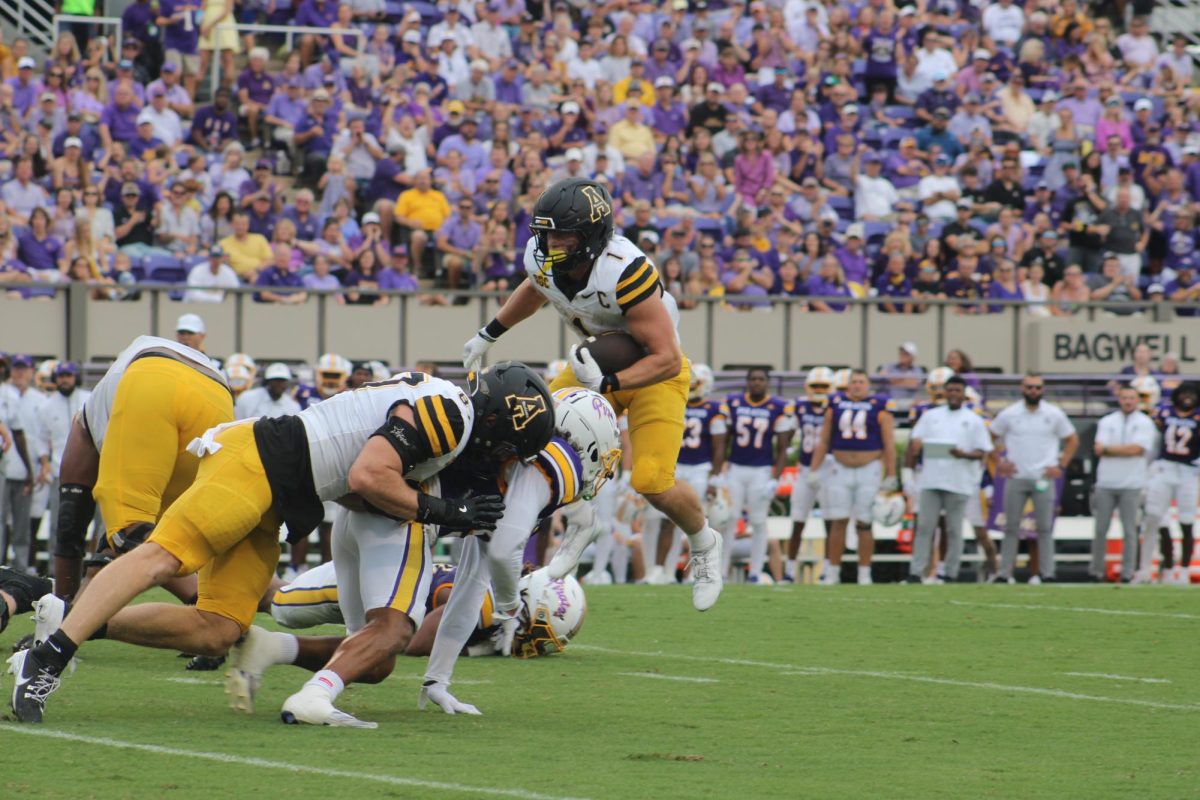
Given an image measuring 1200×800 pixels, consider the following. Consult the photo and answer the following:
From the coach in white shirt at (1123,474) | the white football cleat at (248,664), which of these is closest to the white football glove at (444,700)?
the white football cleat at (248,664)

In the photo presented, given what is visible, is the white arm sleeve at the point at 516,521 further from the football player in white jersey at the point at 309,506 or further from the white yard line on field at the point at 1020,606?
the white yard line on field at the point at 1020,606

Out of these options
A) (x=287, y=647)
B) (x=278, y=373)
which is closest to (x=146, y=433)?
(x=287, y=647)

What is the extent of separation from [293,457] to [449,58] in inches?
515

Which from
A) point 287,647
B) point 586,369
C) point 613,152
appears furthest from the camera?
point 613,152

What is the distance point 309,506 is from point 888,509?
30.2ft

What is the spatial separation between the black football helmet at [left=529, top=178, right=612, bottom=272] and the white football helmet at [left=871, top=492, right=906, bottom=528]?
24.3 feet

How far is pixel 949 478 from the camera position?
47.1ft

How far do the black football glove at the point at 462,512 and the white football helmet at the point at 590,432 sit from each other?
46 cm

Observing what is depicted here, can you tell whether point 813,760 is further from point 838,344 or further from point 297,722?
point 838,344

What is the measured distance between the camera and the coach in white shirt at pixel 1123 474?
48.6ft

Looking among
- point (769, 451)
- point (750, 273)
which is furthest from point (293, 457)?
point (750, 273)

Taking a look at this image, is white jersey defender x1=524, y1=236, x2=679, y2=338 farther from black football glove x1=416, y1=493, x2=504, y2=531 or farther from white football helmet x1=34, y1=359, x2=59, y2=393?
white football helmet x1=34, y1=359, x2=59, y2=393

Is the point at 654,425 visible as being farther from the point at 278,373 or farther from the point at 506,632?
the point at 278,373

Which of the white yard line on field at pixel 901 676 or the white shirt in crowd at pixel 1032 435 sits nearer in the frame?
the white yard line on field at pixel 901 676
